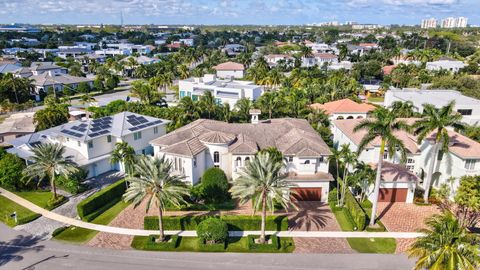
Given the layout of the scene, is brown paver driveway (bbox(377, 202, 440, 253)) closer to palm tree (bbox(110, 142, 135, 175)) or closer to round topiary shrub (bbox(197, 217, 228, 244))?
round topiary shrub (bbox(197, 217, 228, 244))

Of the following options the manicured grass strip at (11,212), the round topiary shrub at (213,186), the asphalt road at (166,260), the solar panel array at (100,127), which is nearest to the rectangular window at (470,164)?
the asphalt road at (166,260)

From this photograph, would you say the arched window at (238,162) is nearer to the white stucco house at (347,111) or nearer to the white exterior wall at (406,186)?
the white exterior wall at (406,186)

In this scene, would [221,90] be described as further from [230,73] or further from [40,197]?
[40,197]

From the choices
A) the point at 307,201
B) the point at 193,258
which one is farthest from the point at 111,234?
the point at 307,201

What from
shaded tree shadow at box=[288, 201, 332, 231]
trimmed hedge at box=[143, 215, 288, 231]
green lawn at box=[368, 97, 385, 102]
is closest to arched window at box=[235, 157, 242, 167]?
shaded tree shadow at box=[288, 201, 332, 231]

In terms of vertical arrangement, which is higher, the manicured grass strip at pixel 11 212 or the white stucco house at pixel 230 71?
the white stucco house at pixel 230 71

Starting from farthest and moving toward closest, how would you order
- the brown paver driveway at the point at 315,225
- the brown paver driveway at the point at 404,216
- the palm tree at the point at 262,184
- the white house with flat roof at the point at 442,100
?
the white house with flat roof at the point at 442,100 → the brown paver driveway at the point at 404,216 → the brown paver driveway at the point at 315,225 → the palm tree at the point at 262,184
